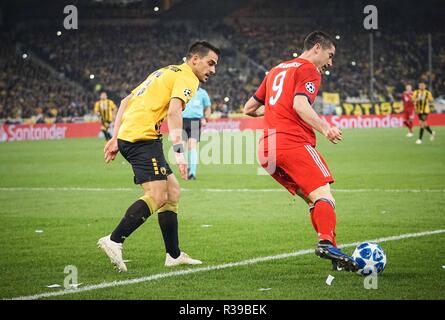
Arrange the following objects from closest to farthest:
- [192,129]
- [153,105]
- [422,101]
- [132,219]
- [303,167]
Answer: [303,167]
[132,219]
[153,105]
[192,129]
[422,101]

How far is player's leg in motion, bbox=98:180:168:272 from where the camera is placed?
8.22 metres

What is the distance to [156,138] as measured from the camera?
28.4 feet

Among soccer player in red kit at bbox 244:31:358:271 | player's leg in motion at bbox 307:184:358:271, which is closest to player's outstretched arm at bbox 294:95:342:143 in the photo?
soccer player in red kit at bbox 244:31:358:271

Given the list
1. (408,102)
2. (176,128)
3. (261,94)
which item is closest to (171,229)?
(176,128)

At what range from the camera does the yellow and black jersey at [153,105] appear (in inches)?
337

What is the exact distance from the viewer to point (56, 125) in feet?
144

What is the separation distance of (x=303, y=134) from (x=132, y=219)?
1900 mm

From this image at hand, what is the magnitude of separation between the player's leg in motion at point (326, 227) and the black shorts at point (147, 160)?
1555mm

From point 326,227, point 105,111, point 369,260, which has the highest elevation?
point 105,111

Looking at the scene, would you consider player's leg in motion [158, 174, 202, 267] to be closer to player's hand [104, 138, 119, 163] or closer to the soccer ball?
player's hand [104, 138, 119, 163]

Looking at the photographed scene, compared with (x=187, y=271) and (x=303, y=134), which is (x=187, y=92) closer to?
(x=303, y=134)

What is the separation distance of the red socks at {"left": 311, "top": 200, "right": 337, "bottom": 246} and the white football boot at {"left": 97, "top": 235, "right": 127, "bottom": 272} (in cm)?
194
